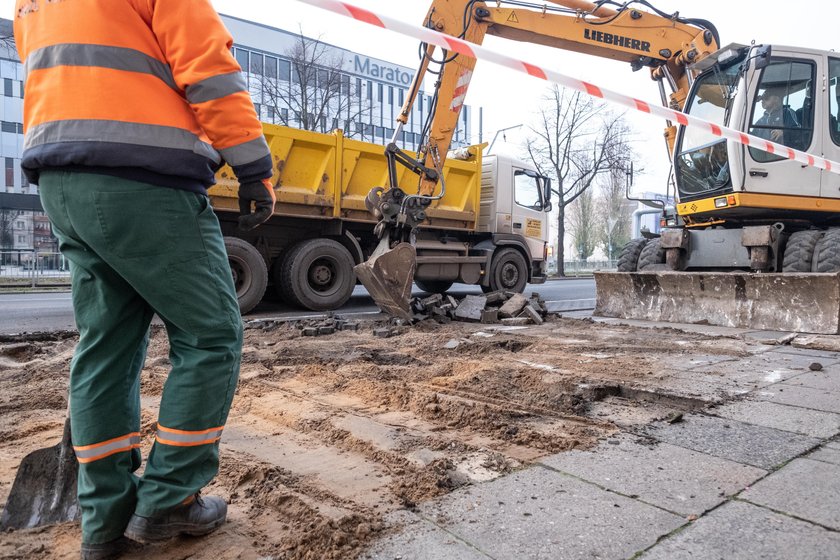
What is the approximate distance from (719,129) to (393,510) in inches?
166

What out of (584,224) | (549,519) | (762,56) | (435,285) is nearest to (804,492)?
(549,519)

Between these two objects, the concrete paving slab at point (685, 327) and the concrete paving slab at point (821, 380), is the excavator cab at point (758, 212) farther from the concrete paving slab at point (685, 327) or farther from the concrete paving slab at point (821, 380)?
the concrete paving slab at point (821, 380)

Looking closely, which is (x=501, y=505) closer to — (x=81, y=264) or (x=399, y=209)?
(x=81, y=264)

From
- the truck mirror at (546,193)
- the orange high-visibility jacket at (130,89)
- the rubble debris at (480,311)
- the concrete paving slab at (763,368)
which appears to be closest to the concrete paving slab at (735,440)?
the concrete paving slab at (763,368)

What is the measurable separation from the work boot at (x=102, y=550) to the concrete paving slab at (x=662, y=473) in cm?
157

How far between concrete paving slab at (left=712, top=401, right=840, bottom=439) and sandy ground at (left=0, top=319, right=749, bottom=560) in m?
0.23

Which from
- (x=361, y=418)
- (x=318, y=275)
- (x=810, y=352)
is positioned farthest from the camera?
(x=318, y=275)

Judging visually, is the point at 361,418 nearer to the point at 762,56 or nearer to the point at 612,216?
the point at 762,56

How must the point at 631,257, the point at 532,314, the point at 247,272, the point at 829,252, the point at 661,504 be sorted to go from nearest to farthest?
1. the point at 661,504
2. the point at 829,252
3. the point at 532,314
4. the point at 247,272
5. the point at 631,257

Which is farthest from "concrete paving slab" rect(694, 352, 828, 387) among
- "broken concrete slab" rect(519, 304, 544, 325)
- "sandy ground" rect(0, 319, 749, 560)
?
"broken concrete slab" rect(519, 304, 544, 325)

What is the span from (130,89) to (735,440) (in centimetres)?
287

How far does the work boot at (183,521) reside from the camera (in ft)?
5.31

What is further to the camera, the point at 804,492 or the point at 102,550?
the point at 804,492

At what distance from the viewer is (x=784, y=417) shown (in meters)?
2.99
